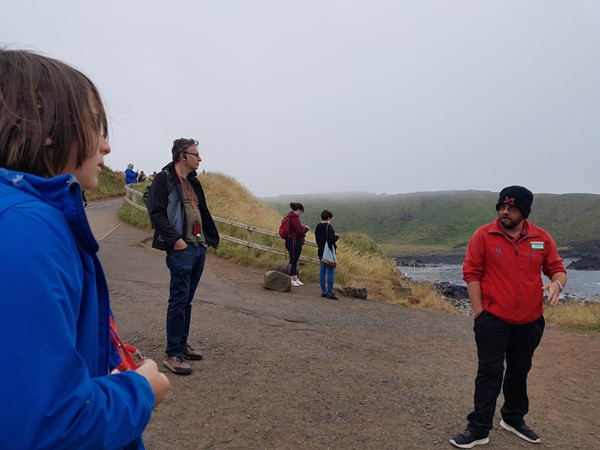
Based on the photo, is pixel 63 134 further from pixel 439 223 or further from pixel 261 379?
pixel 439 223

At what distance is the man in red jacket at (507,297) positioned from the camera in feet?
13.1

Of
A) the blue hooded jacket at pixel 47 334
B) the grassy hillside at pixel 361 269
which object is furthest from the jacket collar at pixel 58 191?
the grassy hillside at pixel 361 269

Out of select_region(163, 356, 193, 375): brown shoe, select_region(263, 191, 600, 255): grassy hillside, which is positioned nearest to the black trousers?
select_region(163, 356, 193, 375): brown shoe

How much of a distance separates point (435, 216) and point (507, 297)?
14169 centimetres

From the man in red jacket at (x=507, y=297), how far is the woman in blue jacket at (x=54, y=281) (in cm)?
348

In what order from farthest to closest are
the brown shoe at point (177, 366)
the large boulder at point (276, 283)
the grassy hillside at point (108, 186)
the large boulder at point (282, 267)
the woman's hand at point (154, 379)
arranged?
the grassy hillside at point (108, 186), the large boulder at point (282, 267), the large boulder at point (276, 283), the brown shoe at point (177, 366), the woman's hand at point (154, 379)

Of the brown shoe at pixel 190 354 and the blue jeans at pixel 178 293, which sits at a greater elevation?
the blue jeans at pixel 178 293

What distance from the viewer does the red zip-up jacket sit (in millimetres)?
3959

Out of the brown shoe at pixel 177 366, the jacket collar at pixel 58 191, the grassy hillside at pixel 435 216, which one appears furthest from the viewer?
the grassy hillside at pixel 435 216

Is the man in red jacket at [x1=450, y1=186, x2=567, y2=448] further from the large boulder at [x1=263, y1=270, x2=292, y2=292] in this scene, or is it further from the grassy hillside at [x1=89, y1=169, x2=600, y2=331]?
the grassy hillside at [x1=89, y1=169, x2=600, y2=331]

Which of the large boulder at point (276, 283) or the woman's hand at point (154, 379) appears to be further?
the large boulder at point (276, 283)

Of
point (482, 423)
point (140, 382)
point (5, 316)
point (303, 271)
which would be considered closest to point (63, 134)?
point (5, 316)

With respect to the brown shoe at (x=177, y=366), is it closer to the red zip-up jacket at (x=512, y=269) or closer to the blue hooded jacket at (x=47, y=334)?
the red zip-up jacket at (x=512, y=269)

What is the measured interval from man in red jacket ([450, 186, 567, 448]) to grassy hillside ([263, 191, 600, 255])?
3530 inches
